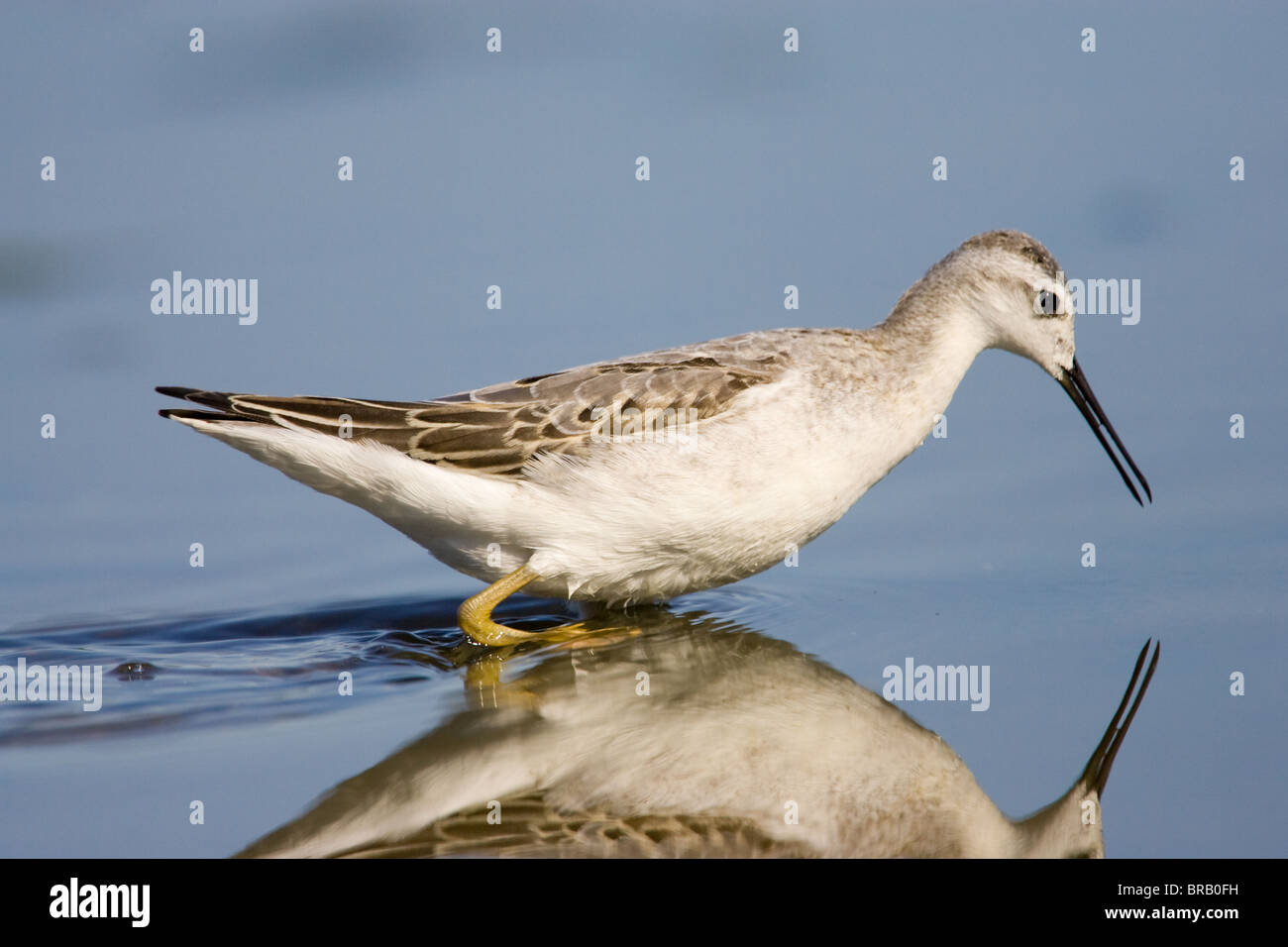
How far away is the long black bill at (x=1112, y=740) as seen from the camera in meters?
6.89

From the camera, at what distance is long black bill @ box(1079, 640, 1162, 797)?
6.89 metres

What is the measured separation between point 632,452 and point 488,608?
1.39 metres

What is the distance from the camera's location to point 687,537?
8562 mm

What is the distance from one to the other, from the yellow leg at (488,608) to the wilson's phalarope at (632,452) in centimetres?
1

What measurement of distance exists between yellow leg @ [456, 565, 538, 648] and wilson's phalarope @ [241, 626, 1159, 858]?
746 millimetres

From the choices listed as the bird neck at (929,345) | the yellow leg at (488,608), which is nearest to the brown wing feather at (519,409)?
the yellow leg at (488,608)

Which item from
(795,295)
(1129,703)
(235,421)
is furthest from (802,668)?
(795,295)

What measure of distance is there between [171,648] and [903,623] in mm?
4648

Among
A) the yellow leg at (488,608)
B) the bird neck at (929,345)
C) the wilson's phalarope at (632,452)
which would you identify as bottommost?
the yellow leg at (488,608)

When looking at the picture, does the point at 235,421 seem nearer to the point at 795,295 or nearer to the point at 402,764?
the point at 402,764

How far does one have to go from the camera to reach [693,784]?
6785mm

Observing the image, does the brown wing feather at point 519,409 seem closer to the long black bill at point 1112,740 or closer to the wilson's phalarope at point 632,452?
the wilson's phalarope at point 632,452

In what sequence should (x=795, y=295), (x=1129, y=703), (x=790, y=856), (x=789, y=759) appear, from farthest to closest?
1. (x=795, y=295)
2. (x=1129, y=703)
3. (x=789, y=759)
4. (x=790, y=856)

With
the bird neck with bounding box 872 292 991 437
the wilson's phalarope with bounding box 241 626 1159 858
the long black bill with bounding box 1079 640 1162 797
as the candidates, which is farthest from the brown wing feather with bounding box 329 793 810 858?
the bird neck with bounding box 872 292 991 437
